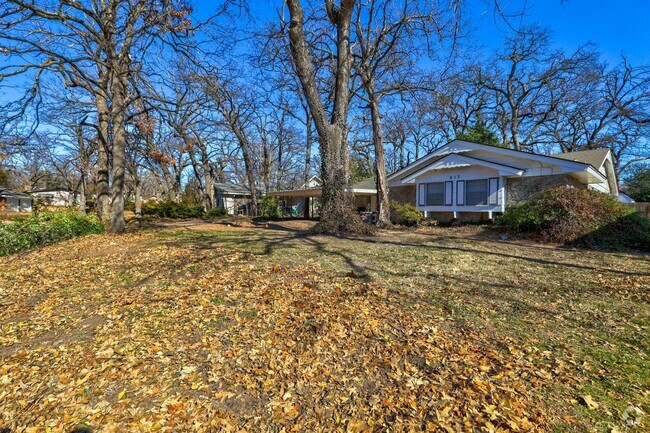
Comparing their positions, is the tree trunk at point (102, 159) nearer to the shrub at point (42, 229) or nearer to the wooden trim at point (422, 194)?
the shrub at point (42, 229)

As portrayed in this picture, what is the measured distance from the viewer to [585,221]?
8852mm

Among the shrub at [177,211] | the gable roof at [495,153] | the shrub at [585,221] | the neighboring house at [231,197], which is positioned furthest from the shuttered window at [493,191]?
the neighboring house at [231,197]

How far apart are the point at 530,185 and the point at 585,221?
499cm

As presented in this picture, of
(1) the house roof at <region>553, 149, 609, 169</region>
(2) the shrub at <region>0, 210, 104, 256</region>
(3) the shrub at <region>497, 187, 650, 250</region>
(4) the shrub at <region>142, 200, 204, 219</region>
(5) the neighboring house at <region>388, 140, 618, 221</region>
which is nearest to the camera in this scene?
(2) the shrub at <region>0, 210, 104, 256</region>

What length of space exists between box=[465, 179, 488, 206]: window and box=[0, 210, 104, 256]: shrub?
590 inches

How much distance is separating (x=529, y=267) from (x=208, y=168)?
2886 cm

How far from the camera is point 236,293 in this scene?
4.09 metres

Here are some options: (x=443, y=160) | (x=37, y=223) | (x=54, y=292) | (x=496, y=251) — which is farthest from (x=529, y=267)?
(x=37, y=223)

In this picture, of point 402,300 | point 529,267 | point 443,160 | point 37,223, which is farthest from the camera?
point 443,160

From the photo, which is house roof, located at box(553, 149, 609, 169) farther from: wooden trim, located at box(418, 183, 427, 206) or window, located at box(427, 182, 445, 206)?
wooden trim, located at box(418, 183, 427, 206)

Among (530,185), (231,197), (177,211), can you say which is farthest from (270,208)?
(231,197)

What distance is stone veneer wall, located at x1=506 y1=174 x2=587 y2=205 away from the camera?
12727 mm

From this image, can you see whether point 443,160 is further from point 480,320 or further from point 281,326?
point 281,326

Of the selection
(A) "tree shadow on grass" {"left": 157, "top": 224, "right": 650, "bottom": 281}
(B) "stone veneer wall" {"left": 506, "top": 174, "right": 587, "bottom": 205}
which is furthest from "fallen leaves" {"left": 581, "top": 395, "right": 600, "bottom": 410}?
(B) "stone veneer wall" {"left": 506, "top": 174, "right": 587, "bottom": 205}
